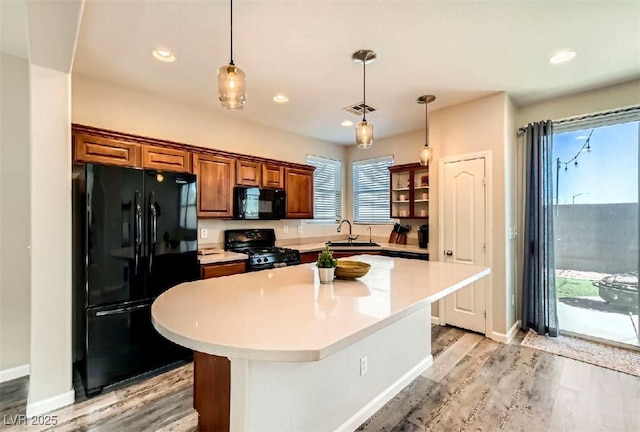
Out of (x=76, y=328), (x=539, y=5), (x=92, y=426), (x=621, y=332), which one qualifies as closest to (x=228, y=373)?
(x=92, y=426)

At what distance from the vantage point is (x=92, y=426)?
202cm

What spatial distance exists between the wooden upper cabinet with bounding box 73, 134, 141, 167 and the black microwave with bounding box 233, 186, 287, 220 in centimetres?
115

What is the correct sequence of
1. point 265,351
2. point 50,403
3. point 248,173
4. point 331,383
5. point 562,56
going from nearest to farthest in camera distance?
1. point 265,351
2. point 331,383
3. point 50,403
4. point 562,56
5. point 248,173

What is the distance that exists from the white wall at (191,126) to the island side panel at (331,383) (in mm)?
2541

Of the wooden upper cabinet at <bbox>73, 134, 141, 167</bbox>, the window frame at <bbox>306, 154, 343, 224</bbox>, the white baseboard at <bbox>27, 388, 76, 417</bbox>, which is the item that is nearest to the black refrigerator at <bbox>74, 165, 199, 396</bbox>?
the white baseboard at <bbox>27, 388, 76, 417</bbox>

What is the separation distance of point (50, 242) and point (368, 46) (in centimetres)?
273

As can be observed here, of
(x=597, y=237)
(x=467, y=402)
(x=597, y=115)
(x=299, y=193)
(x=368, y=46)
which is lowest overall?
(x=467, y=402)

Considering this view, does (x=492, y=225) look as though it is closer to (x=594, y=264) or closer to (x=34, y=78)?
(x=594, y=264)

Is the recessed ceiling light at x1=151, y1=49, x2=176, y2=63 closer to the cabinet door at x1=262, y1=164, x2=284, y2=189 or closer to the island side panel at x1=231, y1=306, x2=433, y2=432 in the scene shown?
the cabinet door at x1=262, y1=164, x2=284, y2=189

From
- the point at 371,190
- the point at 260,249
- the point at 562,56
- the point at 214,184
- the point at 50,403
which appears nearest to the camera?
the point at 50,403

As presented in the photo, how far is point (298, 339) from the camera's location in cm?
102

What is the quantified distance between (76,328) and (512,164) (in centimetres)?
480

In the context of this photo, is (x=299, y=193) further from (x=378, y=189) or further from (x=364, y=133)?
(x=364, y=133)

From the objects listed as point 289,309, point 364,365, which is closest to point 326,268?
point 289,309
